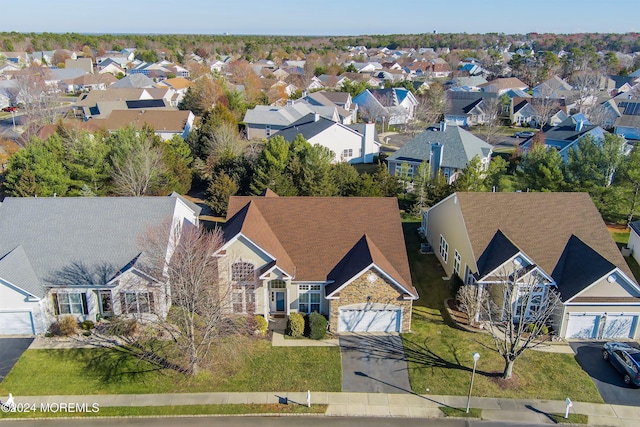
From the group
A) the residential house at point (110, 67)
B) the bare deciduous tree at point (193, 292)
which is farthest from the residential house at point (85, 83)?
the bare deciduous tree at point (193, 292)

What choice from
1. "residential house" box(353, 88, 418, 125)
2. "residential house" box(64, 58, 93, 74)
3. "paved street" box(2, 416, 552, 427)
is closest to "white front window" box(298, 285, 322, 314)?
"paved street" box(2, 416, 552, 427)

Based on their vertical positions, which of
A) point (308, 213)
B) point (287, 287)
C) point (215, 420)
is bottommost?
point (215, 420)

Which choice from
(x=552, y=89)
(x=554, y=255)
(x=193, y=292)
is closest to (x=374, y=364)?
(x=193, y=292)

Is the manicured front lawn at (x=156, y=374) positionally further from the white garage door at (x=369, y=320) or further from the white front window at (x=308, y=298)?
the white front window at (x=308, y=298)

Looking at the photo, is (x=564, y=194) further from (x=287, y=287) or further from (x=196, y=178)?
(x=196, y=178)

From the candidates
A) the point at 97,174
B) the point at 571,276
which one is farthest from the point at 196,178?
the point at 571,276

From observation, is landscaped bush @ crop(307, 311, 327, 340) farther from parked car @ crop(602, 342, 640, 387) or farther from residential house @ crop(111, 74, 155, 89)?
residential house @ crop(111, 74, 155, 89)

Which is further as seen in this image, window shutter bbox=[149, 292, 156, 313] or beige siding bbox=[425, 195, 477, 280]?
beige siding bbox=[425, 195, 477, 280]

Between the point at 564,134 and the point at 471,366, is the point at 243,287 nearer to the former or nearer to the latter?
the point at 471,366
